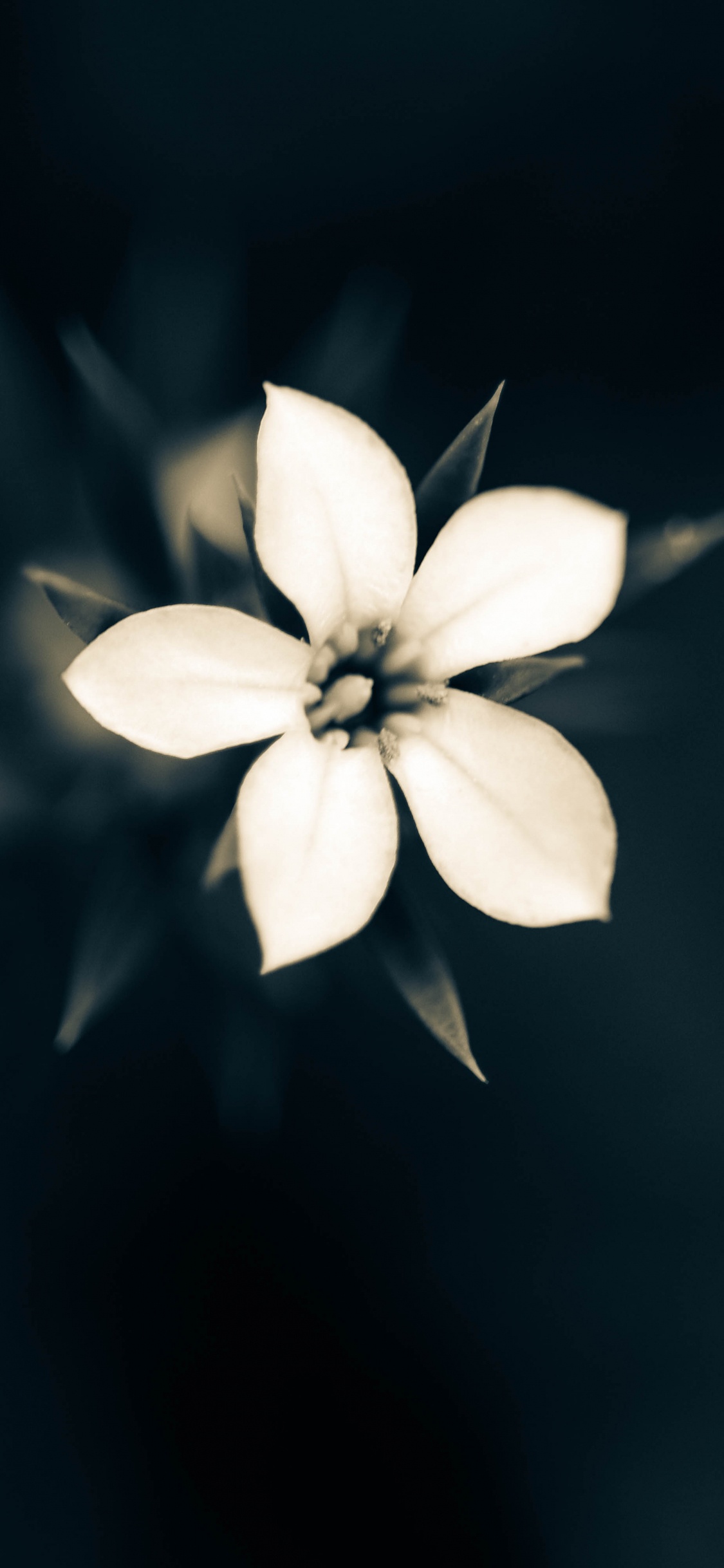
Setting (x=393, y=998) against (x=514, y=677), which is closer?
(x=514, y=677)

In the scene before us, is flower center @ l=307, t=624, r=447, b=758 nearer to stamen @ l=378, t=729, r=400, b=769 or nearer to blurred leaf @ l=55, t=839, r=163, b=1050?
stamen @ l=378, t=729, r=400, b=769

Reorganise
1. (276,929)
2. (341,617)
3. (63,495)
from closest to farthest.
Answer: (276,929), (341,617), (63,495)

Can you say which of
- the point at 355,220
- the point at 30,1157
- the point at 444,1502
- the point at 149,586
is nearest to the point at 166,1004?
the point at 30,1157

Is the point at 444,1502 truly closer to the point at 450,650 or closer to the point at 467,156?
the point at 450,650

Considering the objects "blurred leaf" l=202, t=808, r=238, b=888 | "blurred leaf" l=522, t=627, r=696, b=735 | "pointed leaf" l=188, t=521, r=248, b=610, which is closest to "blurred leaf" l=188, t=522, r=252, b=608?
"pointed leaf" l=188, t=521, r=248, b=610

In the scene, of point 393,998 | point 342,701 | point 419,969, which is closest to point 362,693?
point 342,701

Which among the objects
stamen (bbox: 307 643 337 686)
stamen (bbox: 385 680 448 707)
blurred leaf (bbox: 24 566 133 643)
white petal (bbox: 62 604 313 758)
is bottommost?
stamen (bbox: 385 680 448 707)

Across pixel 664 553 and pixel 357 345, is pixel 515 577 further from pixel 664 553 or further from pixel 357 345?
pixel 357 345
